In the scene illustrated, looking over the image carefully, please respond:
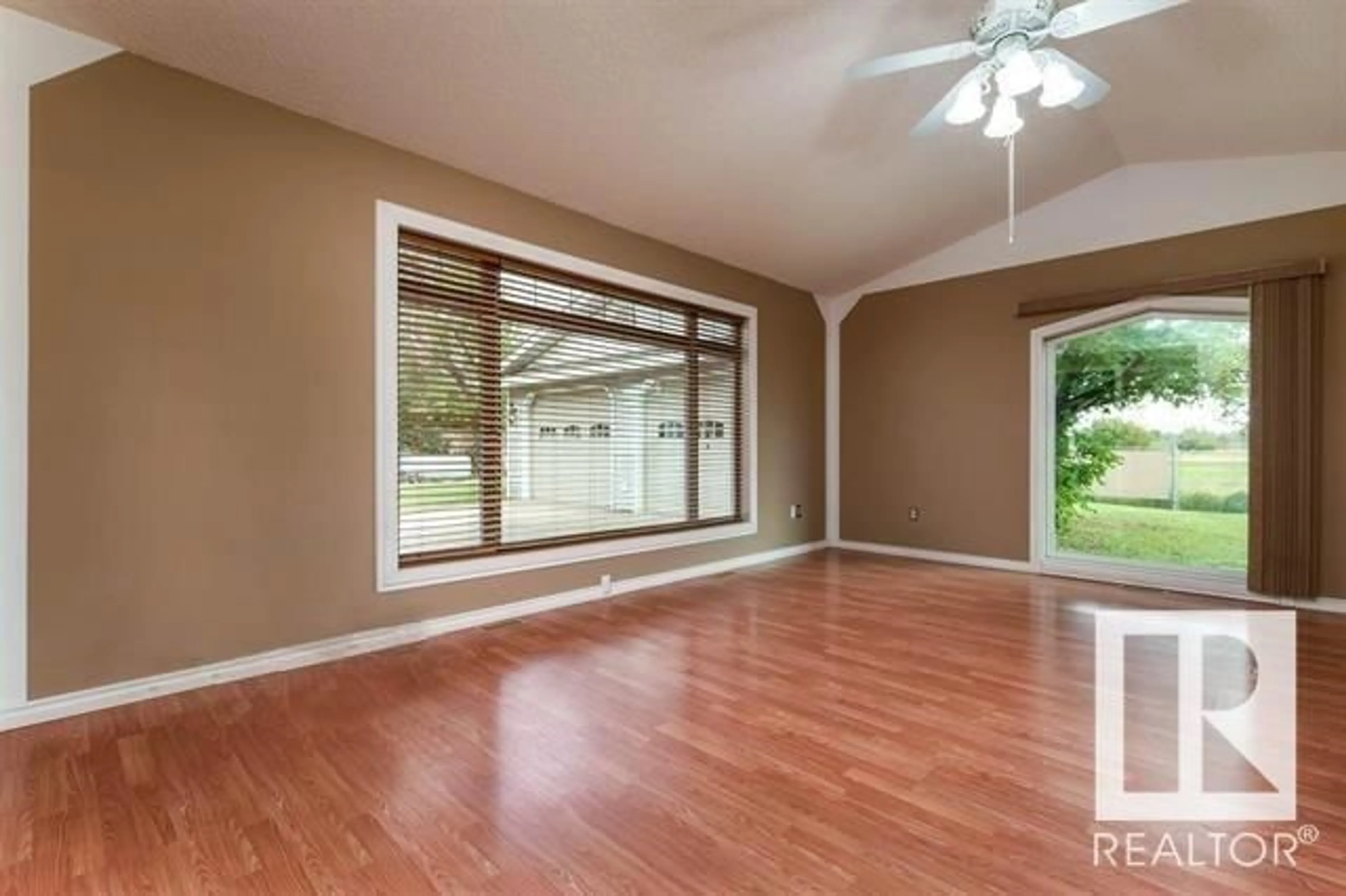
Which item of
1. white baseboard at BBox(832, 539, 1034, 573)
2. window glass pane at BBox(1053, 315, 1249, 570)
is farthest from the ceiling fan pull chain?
white baseboard at BBox(832, 539, 1034, 573)

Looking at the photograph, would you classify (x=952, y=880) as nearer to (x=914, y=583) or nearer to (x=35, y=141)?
(x=914, y=583)

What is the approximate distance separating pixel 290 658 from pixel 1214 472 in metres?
6.04

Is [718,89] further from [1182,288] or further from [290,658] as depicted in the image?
[1182,288]

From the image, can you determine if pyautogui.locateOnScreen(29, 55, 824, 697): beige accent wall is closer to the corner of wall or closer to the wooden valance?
the corner of wall

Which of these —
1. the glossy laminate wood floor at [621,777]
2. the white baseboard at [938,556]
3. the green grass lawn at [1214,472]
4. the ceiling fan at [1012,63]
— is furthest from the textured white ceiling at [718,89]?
the white baseboard at [938,556]

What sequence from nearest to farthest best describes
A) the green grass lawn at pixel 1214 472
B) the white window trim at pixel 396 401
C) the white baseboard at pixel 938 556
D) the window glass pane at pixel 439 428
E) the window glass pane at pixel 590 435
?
the white window trim at pixel 396 401 → the window glass pane at pixel 439 428 → the window glass pane at pixel 590 435 → the green grass lawn at pixel 1214 472 → the white baseboard at pixel 938 556

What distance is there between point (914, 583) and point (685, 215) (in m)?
3.30

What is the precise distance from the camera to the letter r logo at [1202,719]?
1794mm

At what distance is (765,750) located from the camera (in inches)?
84.0

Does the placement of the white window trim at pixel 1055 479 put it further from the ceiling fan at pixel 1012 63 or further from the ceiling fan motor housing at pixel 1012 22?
the ceiling fan motor housing at pixel 1012 22

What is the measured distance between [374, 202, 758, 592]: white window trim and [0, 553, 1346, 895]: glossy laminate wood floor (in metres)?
0.44

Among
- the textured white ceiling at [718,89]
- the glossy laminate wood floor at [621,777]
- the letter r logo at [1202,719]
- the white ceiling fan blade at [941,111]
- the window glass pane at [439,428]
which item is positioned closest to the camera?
the glossy laminate wood floor at [621,777]

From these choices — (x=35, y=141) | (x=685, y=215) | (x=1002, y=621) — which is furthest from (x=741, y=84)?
(x=1002, y=621)

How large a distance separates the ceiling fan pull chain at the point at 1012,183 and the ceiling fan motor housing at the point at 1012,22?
0.63 m
